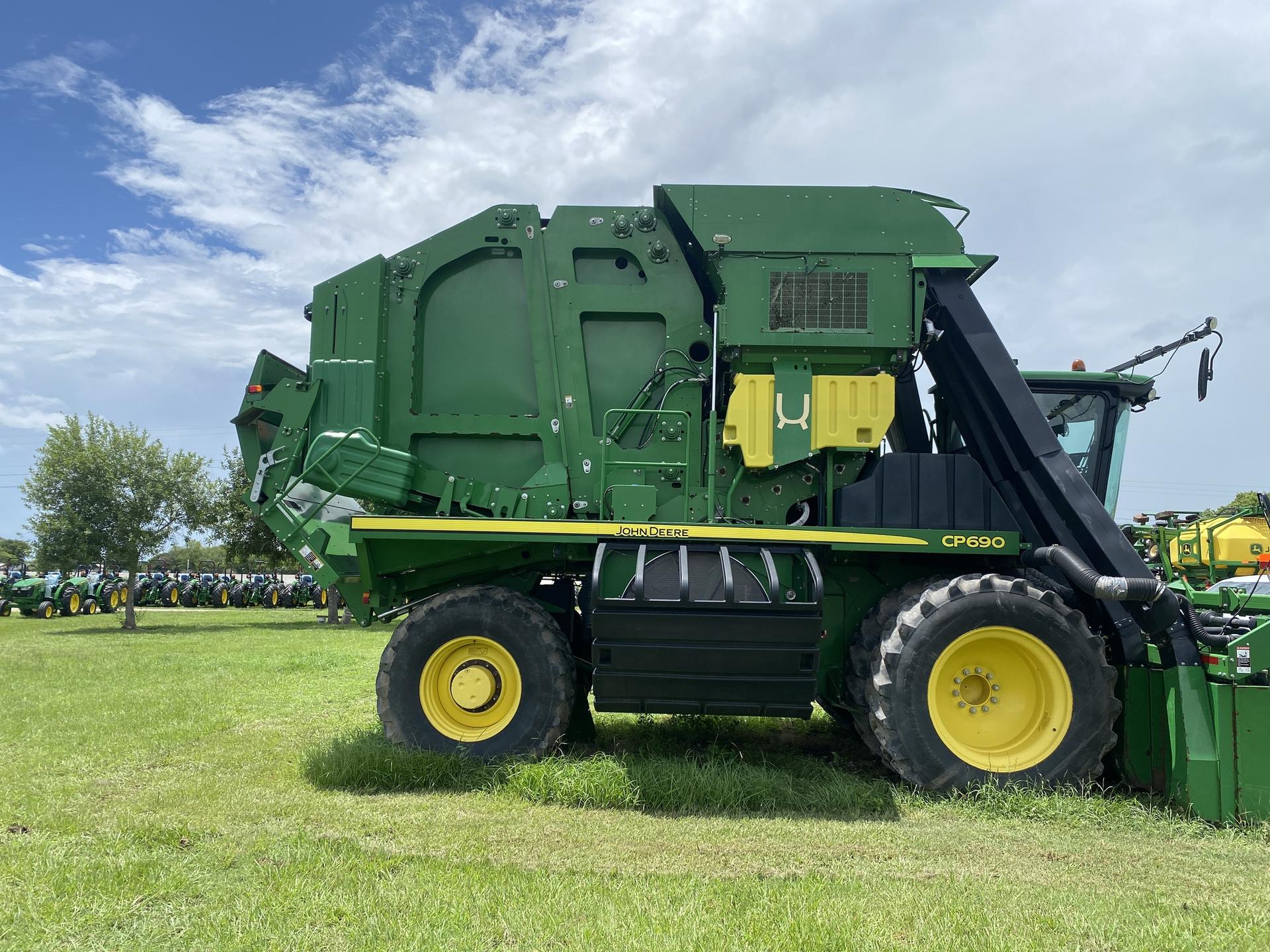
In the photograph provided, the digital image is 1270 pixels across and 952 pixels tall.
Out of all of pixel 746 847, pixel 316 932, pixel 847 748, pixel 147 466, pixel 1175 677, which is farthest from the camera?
pixel 147 466

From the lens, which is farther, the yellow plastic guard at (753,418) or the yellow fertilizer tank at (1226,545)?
the yellow fertilizer tank at (1226,545)

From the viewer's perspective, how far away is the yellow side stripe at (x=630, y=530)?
5.76 m

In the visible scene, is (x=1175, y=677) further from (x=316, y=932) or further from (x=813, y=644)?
(x=316, y=932)

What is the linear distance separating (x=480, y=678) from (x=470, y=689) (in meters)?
0.11

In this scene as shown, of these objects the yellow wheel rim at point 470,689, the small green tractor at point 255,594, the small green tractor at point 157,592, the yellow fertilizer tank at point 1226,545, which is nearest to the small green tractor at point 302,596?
the small green tractor at point 255,594

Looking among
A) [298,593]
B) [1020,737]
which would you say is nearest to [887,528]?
[1020,737]

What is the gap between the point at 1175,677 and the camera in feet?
17.7

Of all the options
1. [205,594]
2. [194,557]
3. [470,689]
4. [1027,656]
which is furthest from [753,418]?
[194,557]

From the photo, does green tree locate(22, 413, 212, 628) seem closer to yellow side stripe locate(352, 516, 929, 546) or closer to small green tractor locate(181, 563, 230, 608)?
small green tractor locate(181, 563, 230, 608)

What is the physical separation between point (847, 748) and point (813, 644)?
6.96 ft

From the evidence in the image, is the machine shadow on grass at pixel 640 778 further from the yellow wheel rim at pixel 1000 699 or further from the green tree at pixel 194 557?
the green tree at pixel 194 557

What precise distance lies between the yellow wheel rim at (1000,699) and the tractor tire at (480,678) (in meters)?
2.55

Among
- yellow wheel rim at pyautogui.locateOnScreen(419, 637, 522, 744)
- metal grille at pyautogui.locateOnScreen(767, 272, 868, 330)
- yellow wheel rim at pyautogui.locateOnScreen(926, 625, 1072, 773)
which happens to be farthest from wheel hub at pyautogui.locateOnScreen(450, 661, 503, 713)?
metal grille at pyautogui.locateOnScreen(767, 272, 868, 330)

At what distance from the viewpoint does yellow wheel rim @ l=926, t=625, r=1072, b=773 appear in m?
5.61
